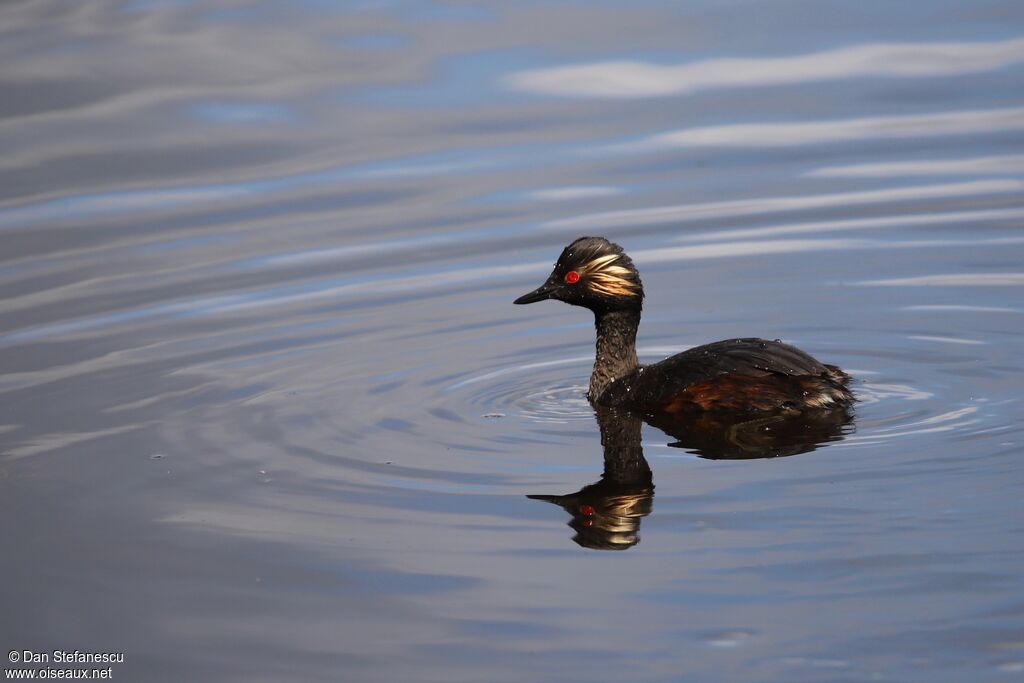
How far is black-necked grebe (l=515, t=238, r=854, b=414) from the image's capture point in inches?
340

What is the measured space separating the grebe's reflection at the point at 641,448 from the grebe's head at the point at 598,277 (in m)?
0.78

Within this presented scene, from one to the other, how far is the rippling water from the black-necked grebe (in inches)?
12.1

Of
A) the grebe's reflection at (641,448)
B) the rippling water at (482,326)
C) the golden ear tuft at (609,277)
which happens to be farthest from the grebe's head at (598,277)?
the grebe's reflection at (641,448)

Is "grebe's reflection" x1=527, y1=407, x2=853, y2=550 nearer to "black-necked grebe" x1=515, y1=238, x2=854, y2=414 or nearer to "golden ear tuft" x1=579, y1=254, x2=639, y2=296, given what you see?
"black-necked grebe" x1=515, y1=238, x2=854, y2=414

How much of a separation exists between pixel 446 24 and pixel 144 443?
36.3 feet

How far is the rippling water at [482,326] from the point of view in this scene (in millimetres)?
6227

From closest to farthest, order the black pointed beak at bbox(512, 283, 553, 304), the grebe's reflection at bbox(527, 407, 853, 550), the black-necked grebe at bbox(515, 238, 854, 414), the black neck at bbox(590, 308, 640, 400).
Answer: the grebe's reflection at bbox(527, 407, 853, 550)
the black-necked grebe at bbox(515, 238, 854, 414)
the black neck at bbox(590, 308, 640, 400)
the black pointed beak at bbox(512, 283, 553, 304)

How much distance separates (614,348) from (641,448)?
139 centimetres

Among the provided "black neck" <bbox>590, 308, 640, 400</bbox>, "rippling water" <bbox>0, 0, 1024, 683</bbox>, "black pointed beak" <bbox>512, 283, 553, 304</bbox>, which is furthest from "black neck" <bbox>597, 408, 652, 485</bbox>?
"black pointed beak" <bbox>512, 283, 553, 304</bbox>

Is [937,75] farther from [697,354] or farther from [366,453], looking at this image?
[366,453]

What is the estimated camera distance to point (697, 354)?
9047mm

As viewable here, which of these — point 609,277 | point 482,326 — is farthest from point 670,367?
point 482,326

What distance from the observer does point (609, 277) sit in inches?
380

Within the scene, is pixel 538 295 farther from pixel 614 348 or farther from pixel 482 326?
pixel 482 326
